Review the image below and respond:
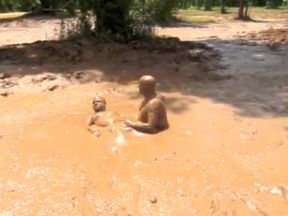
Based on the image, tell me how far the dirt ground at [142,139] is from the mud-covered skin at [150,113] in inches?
4.1

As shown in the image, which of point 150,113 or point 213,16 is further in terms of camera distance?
point 213,16

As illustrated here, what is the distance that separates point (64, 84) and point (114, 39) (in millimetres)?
2954

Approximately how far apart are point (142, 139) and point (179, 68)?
331cm

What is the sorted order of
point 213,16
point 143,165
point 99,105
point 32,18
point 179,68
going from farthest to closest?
point 213,16 → point 32,18 → point 179,68 → point 99,105 → point 143,165

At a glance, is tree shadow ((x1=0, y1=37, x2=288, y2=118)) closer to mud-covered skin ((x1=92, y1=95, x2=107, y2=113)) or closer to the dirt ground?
the dirt ground

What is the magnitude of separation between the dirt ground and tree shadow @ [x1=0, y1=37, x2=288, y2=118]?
0.7 inches

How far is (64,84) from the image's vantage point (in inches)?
327

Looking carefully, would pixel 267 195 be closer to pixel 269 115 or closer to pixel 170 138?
pixel 170 138

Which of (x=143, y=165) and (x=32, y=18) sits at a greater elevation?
(x=143, y=165)

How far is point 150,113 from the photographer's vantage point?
5988 mm

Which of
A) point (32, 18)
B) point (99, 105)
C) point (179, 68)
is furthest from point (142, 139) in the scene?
point (32, 18)

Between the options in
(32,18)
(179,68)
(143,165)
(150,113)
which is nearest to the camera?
(143,165)

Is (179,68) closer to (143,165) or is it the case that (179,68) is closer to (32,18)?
(143,165)

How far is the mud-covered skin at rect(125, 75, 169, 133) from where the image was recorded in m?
5.98
